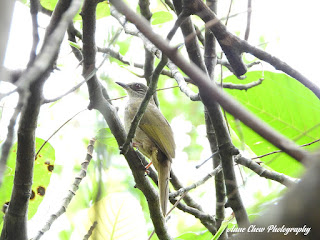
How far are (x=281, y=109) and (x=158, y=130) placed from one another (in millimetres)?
1883

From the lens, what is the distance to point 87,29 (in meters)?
2.65

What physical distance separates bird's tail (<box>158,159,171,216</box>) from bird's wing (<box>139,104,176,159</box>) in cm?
39

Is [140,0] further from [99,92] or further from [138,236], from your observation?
[138,236]

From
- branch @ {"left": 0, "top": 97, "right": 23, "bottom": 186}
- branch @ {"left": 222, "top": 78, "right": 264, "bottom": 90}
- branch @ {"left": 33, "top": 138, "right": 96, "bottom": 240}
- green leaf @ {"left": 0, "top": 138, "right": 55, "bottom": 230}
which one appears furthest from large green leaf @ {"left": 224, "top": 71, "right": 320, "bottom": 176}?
branch @ {"left": 0, "top": 97, "right": 23, "bottom": 186}

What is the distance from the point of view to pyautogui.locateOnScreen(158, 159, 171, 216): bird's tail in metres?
3.90

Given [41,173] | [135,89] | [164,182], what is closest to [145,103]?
[41,173]

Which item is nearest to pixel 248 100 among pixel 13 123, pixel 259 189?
pixel 13 123

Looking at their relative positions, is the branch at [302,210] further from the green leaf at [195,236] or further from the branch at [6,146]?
the green leaf at [195,236]

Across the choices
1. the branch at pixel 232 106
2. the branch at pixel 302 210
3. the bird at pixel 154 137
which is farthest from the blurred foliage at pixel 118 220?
the branch at pixel 302 210

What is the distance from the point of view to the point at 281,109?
351 cm

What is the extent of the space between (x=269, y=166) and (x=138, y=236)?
1.07 m

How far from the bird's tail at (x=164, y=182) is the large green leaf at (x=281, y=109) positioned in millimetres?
839

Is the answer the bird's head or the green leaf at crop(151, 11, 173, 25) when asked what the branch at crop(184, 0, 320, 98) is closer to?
the green leaf at crop(151, 11, 173, 25)

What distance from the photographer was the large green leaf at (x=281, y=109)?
133 inches
